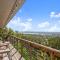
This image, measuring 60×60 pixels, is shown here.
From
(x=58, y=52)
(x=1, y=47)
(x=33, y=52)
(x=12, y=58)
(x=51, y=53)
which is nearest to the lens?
(x=58, y=52)

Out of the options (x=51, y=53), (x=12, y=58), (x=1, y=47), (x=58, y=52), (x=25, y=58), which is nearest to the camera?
(x=58, y=52)

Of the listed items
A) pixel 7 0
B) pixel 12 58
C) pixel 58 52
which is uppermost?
pixel 7 0

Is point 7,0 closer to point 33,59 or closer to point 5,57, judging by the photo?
point 33,59

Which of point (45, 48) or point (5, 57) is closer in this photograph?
point (45, 48)

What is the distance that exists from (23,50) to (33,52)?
4.83ft

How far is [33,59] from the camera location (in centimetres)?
412

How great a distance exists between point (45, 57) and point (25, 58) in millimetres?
2215

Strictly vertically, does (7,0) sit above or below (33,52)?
above

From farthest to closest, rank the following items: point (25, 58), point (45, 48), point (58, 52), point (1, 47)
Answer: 1. point (1, 47)
2. point (25, 58)
3. point (45, 48)
4. point (58, 52)

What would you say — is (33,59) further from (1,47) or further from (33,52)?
(1,47)

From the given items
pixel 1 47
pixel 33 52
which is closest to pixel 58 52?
pixel 33 52

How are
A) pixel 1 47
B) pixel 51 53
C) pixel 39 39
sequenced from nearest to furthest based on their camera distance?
pixel 51 53 → pixel 39 39 → pixel 1 47

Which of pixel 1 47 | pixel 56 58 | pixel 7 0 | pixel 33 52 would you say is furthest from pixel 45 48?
pixel 1 47

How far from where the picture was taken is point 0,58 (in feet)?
20.0
